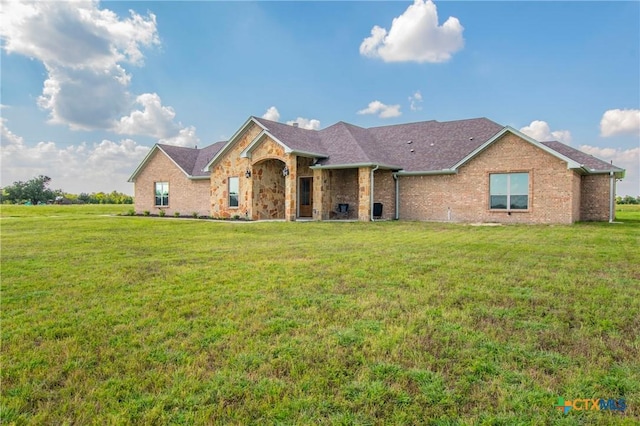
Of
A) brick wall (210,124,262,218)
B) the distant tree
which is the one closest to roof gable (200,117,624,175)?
brick wall (210,124,262,218)

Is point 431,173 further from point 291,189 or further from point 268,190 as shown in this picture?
point 268,190

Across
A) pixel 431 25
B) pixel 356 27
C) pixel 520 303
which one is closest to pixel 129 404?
pixel 520 303

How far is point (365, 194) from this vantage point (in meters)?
19.5

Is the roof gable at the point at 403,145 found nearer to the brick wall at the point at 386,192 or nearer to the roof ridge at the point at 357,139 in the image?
the roof ridge at the point at 357,139

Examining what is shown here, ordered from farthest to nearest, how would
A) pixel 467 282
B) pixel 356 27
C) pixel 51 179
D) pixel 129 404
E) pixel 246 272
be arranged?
pixel 51 179 → pixel 356 27 → pixel 246 272 → pixel 467 282 → pixel 129 404

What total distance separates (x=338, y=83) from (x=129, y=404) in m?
25.2

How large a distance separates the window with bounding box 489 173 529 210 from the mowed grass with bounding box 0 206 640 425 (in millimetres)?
11013

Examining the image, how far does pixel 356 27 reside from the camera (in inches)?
843

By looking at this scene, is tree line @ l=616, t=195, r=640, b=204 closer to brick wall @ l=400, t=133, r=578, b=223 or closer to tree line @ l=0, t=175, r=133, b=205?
brick wall @ l=400, t=133, r=578, b=223

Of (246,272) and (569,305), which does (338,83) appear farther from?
(569,305)

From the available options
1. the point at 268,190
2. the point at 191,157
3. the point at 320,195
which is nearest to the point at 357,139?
the point at 320,195

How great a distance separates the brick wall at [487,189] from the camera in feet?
54.6

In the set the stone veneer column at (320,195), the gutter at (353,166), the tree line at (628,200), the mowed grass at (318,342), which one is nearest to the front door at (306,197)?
the stone veneer column at (320,195)

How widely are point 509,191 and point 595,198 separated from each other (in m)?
5.16
